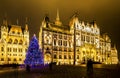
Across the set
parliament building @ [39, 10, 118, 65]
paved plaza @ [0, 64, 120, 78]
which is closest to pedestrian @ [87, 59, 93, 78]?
paved plaza @ [0, 64, 120, 78]

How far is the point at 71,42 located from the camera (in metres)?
85.7

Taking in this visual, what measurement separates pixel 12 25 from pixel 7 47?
1175 centimetres

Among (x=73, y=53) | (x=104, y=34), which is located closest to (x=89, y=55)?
(x=73, y=53)

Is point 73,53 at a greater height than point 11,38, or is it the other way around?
point 11,38

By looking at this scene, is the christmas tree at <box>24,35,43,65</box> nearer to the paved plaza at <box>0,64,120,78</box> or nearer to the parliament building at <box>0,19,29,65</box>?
the paved plaza at <box>0,64,120,78</box>

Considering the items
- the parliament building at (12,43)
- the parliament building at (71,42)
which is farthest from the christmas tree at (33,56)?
the parliament building at (12,43)

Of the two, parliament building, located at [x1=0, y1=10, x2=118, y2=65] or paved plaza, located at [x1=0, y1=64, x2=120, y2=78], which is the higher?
parliament building, located at [x1=0, y1=10, x2=118, y2=65]

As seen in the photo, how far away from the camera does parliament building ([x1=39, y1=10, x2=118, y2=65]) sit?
76.9 metres

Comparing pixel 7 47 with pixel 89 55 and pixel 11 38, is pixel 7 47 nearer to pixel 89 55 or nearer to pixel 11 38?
pixel 11 38

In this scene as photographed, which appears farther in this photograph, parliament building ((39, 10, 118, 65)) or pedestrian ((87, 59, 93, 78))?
parliament building ((39, 10, 118, 65))

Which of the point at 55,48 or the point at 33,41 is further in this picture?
the point at 55,48

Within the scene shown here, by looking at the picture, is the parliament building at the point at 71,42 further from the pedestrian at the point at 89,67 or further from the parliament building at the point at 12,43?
the pedestrian at the point at 89,67

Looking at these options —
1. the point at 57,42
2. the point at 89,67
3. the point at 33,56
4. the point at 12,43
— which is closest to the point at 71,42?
the point at 57,42

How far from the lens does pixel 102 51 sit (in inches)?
3964
